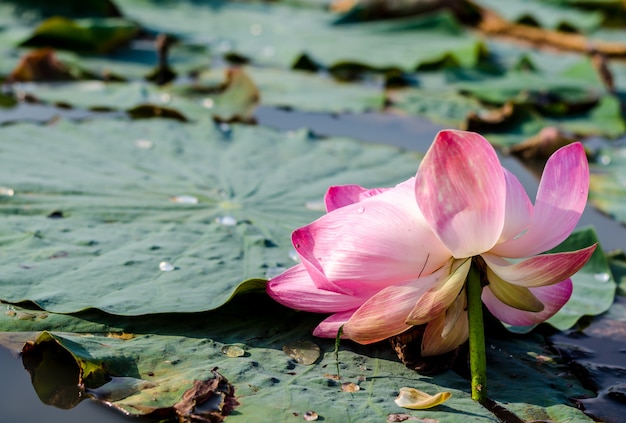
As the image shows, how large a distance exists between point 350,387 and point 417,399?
106 mm

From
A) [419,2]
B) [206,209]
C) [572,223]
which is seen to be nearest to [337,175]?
[206,209]

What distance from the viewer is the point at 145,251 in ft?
5.39

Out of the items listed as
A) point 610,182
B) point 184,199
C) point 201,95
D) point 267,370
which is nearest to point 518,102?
point 610,182

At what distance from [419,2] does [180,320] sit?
14.2 ft

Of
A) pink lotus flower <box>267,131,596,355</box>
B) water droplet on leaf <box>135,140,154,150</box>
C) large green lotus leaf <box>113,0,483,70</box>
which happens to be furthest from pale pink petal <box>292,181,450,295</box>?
large green lotus leaf <box>113,0,483,70</box>

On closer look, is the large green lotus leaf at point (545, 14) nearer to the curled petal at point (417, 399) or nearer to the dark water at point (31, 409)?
the curled petal at point (417, 399)

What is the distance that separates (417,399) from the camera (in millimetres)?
1206

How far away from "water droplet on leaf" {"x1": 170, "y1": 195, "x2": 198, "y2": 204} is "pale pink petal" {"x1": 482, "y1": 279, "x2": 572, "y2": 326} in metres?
0.83

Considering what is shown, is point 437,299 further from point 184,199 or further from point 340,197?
point 184,199

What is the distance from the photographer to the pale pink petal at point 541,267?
1.17 metres

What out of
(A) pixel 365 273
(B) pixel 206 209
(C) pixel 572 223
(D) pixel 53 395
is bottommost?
(D) pixel 53 395

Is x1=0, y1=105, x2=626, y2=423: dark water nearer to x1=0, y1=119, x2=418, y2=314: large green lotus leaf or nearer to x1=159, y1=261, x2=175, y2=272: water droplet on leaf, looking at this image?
x1=0, y1=119, x2=418, y2=314: large green lotus leaf

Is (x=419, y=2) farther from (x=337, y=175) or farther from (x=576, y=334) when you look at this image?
(x=576, y=334)

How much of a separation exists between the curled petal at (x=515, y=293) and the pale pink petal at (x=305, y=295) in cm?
21
